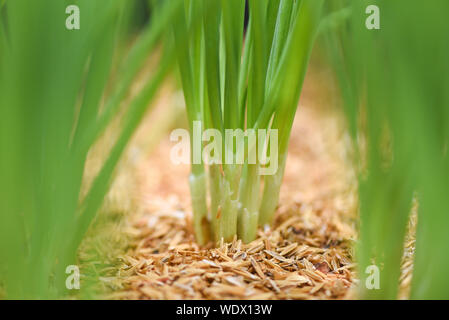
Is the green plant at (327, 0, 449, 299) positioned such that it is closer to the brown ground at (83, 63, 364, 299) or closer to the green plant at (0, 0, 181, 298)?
the brown ground at (83, 63, 364, 299)

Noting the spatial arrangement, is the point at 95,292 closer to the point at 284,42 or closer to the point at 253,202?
the point at 253,202

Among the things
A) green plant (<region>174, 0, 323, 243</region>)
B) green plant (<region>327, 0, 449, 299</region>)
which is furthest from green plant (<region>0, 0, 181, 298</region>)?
green plant (<region>327, 0, 449, 299</region>)

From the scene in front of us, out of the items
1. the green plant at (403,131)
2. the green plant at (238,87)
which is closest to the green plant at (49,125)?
the green plant at (238,87)

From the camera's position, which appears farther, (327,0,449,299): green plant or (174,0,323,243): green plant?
(174,0,323,243): green plant

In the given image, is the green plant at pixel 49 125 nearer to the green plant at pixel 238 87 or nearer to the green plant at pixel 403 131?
the green plant at pixel 238 87
